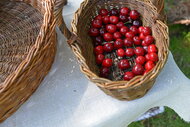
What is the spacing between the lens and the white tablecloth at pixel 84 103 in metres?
0.91

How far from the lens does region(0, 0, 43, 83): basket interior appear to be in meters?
1.01

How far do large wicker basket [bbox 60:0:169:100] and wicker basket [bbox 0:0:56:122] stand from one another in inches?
3.6

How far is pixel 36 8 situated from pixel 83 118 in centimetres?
51

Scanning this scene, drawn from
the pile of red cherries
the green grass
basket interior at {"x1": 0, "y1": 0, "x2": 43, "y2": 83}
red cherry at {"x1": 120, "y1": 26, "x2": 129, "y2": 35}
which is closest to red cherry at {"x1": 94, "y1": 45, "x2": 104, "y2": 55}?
the pile of red cherries

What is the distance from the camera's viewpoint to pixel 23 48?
104 cm

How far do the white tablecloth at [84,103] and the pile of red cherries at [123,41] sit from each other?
8 centimetres

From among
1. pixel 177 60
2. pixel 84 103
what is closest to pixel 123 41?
pixel 84 103

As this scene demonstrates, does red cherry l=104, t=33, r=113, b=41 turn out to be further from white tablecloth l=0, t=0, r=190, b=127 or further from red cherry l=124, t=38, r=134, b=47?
white tablecloth l=0, t=0, r=190, b=127

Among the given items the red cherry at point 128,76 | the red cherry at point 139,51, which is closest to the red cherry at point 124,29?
the red cherry at point 139,51

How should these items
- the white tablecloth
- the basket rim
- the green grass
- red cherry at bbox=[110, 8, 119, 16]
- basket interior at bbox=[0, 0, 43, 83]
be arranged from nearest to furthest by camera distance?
the basket rim < the white tablecloth < basket interior at bbox=[0, 0, 43, 83] < red cherry at bbox=[110, 8, 119, 16] < the green grass

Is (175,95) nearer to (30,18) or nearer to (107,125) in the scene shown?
(107,125)

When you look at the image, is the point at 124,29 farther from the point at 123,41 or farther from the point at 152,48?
the point at 152,48

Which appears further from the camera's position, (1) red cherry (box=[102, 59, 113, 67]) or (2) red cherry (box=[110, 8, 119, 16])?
(2) red cherry (box=[110, 8, 119, 16])

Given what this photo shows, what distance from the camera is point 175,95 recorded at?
0.97 metres
